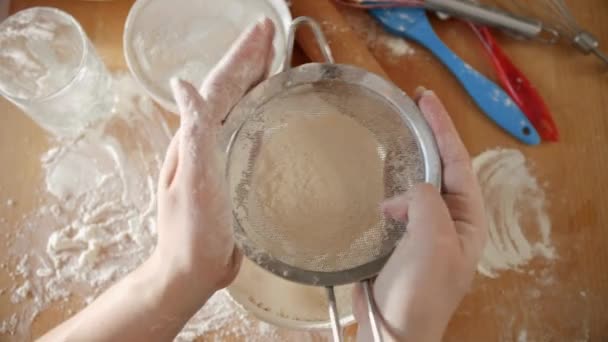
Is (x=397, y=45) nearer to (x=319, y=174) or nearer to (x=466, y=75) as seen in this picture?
(x=466, y=75)

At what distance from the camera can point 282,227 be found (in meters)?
0.61

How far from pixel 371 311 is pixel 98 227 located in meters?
0.38

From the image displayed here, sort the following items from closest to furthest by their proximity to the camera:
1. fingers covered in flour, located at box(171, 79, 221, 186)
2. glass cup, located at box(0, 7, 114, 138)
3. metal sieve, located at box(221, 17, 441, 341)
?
1. fingers covered in flour, located at box(171, 79, 221, 186)
2. metal sieve, located at box(221, 17, 441, 341)
3. glass cup, located at box(0, 7, 114, 138)

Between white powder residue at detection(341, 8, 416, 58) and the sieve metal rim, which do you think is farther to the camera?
white powder residue at detection(341, 8, 416, 58)

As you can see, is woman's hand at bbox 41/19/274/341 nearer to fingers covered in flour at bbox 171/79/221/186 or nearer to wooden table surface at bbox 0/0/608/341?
fingers covered in flour at bbox 171/79/221/186

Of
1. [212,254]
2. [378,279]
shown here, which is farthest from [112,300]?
[378,279]

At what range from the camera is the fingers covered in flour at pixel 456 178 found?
1.91 ft

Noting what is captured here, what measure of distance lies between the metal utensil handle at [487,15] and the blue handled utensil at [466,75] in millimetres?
29

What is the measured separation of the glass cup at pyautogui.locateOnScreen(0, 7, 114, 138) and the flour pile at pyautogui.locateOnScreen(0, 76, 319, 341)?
2 cm

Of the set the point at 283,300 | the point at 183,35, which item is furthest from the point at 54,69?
the point at 283,300

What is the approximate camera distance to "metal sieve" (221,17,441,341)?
0.60 meters

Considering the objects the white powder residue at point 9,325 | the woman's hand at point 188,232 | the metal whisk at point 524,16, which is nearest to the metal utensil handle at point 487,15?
the metal whisk at point 524,16

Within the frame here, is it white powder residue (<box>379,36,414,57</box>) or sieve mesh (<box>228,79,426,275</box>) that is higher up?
white powder residue (<box>379,36,414,57</box>)

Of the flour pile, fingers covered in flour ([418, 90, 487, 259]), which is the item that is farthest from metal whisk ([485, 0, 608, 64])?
the flour pile
